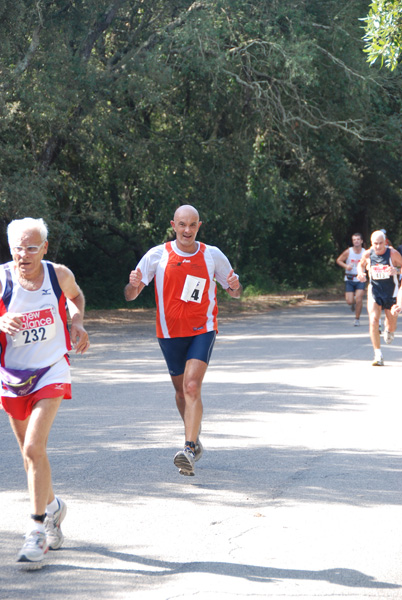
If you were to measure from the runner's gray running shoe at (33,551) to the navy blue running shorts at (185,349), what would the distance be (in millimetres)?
2470

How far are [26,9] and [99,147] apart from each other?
3377 millimetres

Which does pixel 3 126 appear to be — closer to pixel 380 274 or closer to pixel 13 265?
pixel 380 274

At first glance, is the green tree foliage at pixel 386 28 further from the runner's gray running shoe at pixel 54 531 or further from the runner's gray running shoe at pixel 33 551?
the runner's gray running shoe at pixel 33 551

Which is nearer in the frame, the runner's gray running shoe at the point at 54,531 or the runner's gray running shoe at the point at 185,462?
the runner's gray running shoe at the point at 54,531

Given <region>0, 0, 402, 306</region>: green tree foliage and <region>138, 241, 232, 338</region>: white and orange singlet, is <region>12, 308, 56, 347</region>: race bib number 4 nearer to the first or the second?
<region>138, 241, 232, 338</region>: white and orange singlet

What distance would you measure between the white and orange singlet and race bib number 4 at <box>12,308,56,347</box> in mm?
2005

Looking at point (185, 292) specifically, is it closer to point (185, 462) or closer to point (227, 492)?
point (185, 462)

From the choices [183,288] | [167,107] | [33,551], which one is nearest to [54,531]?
[33,551]

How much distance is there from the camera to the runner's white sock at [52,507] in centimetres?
498

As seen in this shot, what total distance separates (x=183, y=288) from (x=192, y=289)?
0.07m

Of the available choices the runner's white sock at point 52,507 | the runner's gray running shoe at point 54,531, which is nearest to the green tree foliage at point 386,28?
the runner's white sock at point 52,507

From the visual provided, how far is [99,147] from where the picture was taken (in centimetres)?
1894

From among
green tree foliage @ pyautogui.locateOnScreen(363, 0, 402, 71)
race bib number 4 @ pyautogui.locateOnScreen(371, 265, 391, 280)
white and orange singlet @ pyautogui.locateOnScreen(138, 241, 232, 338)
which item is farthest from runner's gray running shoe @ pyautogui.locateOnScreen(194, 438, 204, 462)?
green tree foliage @ pyautogui.locateOnScreen(363, 0, 402, 71)

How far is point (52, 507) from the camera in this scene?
503 cm
